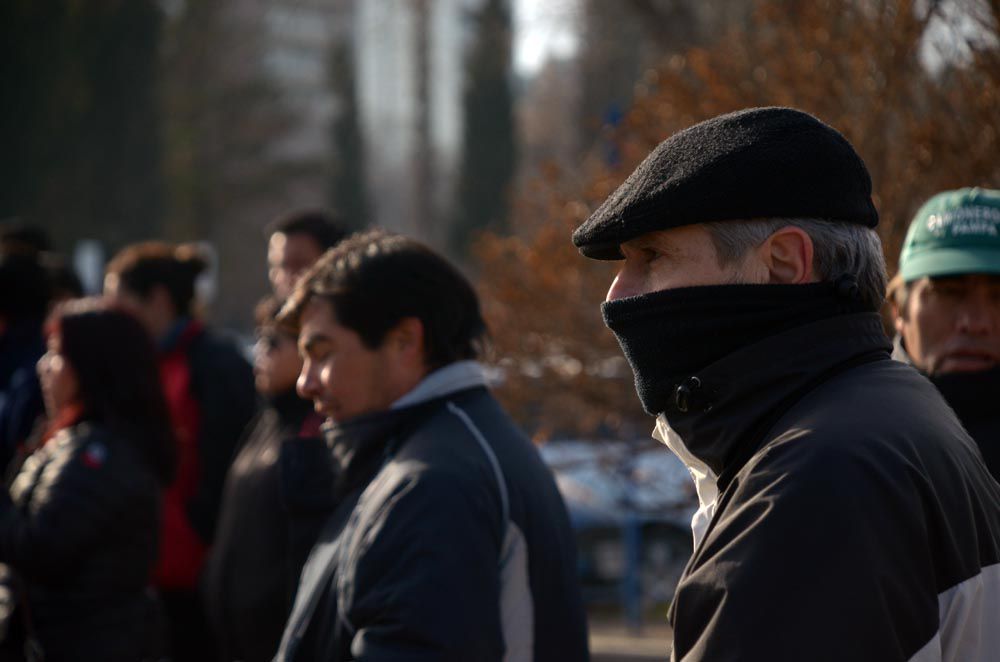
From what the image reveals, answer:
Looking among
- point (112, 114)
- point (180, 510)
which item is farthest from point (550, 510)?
point (112, 114)

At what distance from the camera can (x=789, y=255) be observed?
174cm

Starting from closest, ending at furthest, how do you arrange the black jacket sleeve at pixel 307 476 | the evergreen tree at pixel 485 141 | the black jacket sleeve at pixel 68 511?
the black jacket sleeve at pixel 307 476 < the black jacket sleeve at pixel 68 511 < the evergreen tree at pixel 485 141

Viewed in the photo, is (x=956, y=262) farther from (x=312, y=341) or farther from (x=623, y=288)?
(x=312, y=341)

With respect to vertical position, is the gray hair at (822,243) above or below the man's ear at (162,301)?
above

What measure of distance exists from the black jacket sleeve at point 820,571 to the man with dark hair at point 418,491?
1102 mm

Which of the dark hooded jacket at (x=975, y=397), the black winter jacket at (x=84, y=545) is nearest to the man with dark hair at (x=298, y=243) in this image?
the black winter jacket at (x=84, y=545)

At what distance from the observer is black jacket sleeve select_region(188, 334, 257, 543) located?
554cm

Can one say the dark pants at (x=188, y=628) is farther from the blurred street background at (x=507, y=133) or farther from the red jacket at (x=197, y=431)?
the blurred street background at (x=507, y=133)

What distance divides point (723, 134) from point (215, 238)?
3756cm

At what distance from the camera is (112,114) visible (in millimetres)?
29406

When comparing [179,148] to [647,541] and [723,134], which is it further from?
[723,134]

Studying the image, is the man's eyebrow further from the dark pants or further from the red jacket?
the dark pants

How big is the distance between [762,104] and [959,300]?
173 cm

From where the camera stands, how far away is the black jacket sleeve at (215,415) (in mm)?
5535
